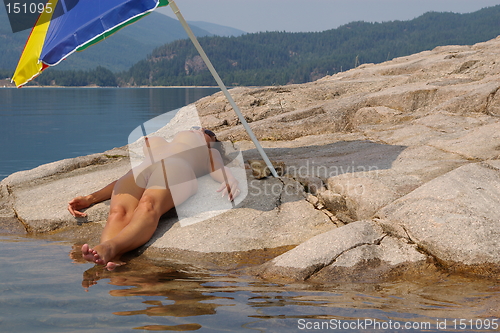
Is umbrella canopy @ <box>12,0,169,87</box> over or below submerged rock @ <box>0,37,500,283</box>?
over

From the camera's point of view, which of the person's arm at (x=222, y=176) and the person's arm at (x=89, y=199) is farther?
the person's arm at (x=89, y=199)

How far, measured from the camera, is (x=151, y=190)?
18.4ft

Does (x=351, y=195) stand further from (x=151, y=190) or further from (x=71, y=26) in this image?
(x=71, y=26)

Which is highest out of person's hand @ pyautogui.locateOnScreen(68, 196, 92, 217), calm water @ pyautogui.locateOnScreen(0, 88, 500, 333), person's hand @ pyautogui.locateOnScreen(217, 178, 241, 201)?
person's hand @ pyautogui.locateOnScreen(217, 178, 241, 201)

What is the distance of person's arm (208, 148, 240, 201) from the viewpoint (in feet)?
20.3

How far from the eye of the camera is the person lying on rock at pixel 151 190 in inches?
206

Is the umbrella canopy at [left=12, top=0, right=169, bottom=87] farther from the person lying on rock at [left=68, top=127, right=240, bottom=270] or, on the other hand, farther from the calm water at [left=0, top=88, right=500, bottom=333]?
the calm water at [left=0, top=88, right=500, bottom=333]

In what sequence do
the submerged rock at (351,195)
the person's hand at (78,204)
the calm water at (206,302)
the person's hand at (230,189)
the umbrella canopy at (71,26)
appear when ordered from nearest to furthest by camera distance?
the calm water at (206,302) < the submerged rock at (351,195) < the umbrella canopy at (71,26) < the person's hand at (230,189) < the person's hand at (78,204)

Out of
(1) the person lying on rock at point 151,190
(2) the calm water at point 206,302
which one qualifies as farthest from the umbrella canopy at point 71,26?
(2) the calm water at point 206,302

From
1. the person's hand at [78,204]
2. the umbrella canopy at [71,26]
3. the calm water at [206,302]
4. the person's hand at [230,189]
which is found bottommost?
the calm water at [206,302]

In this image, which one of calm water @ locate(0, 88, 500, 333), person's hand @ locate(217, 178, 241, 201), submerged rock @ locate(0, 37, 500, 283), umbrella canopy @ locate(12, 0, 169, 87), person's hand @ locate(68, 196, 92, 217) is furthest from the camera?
person's hand @ locate(68, 196, 92, 217)

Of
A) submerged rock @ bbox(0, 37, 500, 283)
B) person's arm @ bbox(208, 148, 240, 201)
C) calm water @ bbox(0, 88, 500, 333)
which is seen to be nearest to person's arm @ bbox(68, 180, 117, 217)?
submerged rock @ bbox(0, 37, 500, 283)

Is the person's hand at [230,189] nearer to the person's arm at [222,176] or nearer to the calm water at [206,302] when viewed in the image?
the person's arm at [222,176]

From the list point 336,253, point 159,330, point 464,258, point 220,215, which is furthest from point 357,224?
point 159,330
